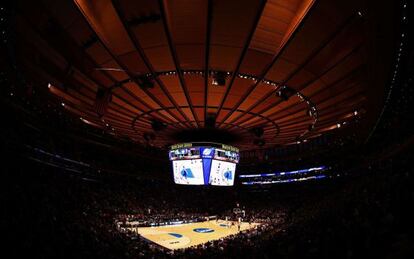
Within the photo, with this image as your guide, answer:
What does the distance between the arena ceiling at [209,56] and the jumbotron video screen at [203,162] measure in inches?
164

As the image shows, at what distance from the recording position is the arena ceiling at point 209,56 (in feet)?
19.1

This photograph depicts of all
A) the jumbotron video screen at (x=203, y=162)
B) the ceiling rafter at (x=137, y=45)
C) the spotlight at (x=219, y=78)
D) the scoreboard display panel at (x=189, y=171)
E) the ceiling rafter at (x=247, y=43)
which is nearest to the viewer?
the ceiling rafter at (x=247, y=43)

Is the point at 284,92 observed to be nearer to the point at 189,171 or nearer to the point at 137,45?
the point at 137,45

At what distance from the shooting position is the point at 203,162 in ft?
55.7

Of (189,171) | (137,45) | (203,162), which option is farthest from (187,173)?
(137,45)

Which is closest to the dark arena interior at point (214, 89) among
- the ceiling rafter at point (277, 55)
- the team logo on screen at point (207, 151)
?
the ceiling rafter at point (277, 55)

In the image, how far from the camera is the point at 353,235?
19.4 feet

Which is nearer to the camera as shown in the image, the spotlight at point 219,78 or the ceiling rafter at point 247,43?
the ceiling rafter at point 247,43

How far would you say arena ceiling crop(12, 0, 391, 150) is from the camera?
5820 mm

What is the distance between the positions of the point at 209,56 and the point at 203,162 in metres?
10.3

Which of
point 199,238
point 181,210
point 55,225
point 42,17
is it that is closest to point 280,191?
point 181,210

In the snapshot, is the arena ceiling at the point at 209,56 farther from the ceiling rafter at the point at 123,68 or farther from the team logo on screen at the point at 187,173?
the team logo on screen at the point at 187,173

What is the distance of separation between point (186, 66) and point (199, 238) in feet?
55.7

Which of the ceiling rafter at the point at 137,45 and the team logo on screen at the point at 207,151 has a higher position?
the ceiling rafter at the point at 137,45
